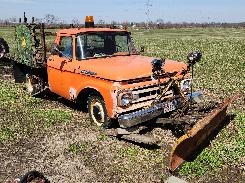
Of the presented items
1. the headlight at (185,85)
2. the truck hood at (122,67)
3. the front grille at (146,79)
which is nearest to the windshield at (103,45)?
the truck hood at (122,67)

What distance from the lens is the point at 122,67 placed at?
305 inches

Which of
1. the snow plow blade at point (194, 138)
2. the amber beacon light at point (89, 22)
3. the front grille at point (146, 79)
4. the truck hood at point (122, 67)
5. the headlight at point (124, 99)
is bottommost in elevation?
the snow plow blade at point (194, 138)

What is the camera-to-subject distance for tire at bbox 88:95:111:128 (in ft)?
26.4

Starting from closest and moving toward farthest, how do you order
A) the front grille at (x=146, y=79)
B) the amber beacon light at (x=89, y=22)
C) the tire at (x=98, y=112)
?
the front grille at (x=146, y=79)
the tire at (x=98, y=112)
the amber beacon light at (x=89, y=22)

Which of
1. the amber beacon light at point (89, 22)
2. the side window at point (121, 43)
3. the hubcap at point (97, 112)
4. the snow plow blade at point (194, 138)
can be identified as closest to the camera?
the snow plow blade at point (194, 138)

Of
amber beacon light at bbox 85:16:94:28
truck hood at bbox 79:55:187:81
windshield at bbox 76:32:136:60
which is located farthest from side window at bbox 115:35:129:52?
amber beacon light at bbox 85:16:94:28

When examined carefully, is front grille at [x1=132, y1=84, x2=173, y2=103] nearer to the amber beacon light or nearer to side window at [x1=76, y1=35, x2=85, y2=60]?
side window at [x1=76, y1=35, x2=85, y2=60]

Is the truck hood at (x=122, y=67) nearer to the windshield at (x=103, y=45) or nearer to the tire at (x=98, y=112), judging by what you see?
the windshield at (x=103, y=45)

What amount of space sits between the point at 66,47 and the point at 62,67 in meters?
0.53

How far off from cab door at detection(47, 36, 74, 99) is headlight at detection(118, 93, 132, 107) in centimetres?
197

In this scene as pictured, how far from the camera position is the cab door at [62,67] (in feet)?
29.6

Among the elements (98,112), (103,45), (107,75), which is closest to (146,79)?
(107,75)

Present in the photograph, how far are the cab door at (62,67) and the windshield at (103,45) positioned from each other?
28cm

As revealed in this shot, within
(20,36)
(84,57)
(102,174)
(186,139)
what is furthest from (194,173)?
(20,36)
